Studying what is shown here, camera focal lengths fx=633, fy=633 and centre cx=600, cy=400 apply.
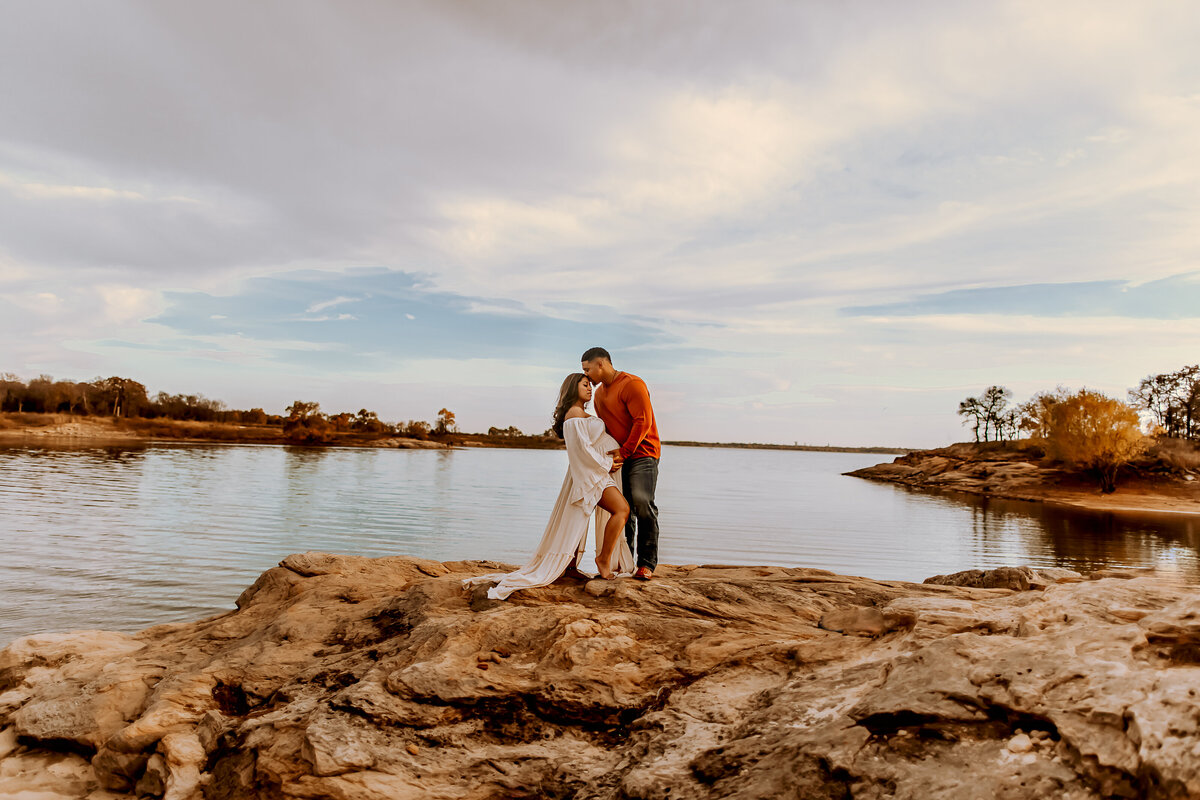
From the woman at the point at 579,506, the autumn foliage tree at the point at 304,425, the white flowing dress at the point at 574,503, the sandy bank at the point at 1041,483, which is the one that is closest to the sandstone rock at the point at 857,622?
the woman at the point at 579,506

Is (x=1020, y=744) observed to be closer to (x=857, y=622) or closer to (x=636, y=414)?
(x=857, y=622)

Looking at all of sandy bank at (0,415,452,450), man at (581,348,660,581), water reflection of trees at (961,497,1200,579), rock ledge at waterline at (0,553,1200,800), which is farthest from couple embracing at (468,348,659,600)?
sandy bank at (0,415,452,450)

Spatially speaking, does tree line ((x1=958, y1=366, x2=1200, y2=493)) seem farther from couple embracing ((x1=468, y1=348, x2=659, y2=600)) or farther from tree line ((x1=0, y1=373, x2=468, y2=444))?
tree line ((x1=0, y1=373, x2=468, y2=444))

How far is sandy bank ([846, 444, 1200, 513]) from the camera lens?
45750mm

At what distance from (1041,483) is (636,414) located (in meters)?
59.9

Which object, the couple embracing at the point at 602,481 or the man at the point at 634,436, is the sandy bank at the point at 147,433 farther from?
the man at the point at 634,436

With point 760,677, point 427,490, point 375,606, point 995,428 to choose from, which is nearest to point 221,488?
point 427,490

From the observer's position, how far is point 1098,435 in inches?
1884

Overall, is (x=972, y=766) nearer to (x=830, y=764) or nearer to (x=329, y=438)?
(x=830, y=764)

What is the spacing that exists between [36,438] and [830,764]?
345 ft

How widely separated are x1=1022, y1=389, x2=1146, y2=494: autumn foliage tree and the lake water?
9799 mm

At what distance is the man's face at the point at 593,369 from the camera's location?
7047 millimetres

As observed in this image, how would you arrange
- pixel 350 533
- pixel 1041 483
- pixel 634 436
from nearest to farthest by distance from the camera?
pixel 634 436 → pixel 350 533 → pixel 1041 483

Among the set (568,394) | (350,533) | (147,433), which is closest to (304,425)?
(147,433)
